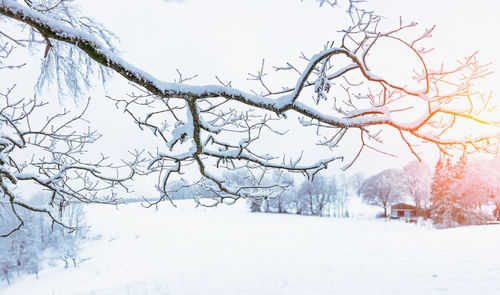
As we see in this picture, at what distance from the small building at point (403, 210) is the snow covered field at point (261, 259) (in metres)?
17.7

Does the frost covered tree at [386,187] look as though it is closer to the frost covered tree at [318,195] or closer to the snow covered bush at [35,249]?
the frost covered tree at [318,195]

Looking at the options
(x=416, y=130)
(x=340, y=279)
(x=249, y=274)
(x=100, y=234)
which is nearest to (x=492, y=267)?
(x=340, y=279)

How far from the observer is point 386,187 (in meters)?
44.0

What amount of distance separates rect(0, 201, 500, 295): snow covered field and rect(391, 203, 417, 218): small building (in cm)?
1771

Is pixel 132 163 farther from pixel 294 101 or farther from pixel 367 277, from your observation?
pixel 367 277

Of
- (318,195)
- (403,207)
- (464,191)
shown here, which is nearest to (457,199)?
(464,191)

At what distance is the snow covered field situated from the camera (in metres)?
6.83

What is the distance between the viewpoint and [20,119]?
2926 millimetres

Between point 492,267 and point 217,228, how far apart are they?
2758cm

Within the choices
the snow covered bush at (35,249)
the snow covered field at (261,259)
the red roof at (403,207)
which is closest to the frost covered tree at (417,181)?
the red roof at (403,207)

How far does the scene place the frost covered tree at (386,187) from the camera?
43531mm

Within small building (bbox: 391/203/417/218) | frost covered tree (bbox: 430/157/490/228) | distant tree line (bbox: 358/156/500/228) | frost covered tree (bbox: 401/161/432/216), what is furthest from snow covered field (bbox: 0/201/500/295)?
frost covered tree (bbox: 401/161/432/216)

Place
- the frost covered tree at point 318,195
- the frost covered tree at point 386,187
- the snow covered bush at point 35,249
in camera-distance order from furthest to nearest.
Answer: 1. the frost covered tree at point 318,195
2. the frost covered tree at point 386,187
3. the snow covered bush at point 35,249

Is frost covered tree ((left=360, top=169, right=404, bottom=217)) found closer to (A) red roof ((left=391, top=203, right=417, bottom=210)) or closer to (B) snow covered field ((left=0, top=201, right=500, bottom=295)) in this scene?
(A) red roof ((left=391, top=203, right=417, bottom=210))
